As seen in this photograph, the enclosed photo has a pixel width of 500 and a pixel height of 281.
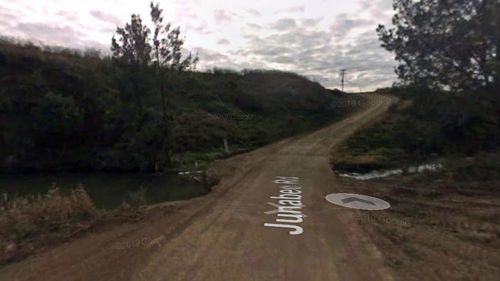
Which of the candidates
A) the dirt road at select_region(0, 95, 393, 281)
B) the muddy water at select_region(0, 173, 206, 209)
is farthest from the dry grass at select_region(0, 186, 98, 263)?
the muddy water at select_region(0, 173, 206, 209)

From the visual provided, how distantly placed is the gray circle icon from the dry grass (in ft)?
20.9

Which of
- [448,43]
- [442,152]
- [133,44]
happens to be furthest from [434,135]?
[133,44]

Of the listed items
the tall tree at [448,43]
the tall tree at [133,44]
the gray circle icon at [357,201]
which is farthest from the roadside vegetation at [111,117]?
the tall tree at [448,43]

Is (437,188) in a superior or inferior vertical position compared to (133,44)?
inferior

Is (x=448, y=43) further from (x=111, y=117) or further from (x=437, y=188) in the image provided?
(x=111, y=117)

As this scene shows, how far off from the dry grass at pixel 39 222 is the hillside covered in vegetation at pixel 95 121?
10864mm

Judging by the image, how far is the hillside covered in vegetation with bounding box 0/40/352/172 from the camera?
18.7 metres

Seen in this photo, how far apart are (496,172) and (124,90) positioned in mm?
17422

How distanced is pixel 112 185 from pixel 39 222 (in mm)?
9082

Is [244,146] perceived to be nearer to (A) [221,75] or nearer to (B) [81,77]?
(B) [81,77]

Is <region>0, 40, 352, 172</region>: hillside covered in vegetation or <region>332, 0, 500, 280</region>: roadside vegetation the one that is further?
<region>0, 40, 352, 172</region>: hillside covered in vegetation

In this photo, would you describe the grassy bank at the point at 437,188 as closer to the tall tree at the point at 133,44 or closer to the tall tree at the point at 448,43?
the tall tree at the point at 448,43

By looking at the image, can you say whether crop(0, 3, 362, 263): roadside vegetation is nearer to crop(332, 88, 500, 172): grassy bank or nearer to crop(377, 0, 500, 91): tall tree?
crop(332, 88, 500, 172): grassy bank

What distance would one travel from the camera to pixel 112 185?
1598 centimetres
